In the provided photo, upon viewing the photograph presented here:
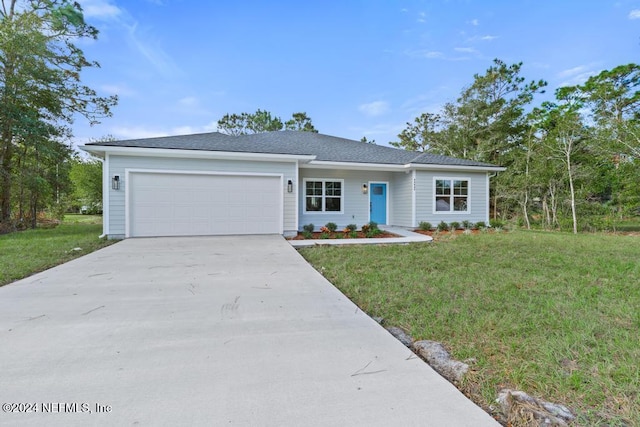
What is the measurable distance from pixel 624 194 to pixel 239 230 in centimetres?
1561

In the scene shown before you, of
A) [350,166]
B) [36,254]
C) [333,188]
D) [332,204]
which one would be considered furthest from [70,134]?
[350,166]

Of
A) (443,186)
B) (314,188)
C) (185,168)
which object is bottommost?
(314,188)

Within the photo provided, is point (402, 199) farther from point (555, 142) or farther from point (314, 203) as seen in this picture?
point (555, 142)

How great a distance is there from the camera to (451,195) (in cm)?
1128

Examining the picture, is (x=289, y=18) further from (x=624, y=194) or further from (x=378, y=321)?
(x=624, y=194)

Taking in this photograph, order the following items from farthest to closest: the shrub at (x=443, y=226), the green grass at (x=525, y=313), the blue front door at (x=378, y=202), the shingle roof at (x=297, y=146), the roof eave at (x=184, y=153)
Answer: the blue front door at (x=378, y=202)
the shrub at (x=443, y=226)
the shingle roof at (x=297, y=146)
the roof eave at (x=184, y=153)
the green grass at (x=525, y=313)

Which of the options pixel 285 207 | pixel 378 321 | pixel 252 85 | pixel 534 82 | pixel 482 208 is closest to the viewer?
pixel 378 321

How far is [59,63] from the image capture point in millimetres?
11008

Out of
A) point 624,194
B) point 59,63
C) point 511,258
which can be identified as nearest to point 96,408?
point 511,258

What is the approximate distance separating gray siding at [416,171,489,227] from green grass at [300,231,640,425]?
479 cm

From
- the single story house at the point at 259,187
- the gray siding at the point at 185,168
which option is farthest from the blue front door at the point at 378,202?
the gray siding at the point at 185,168

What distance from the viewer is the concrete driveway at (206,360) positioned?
5.02ft

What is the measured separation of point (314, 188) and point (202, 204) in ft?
13.6

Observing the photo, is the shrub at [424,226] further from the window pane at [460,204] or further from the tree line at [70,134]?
the tree line at [70,134]
